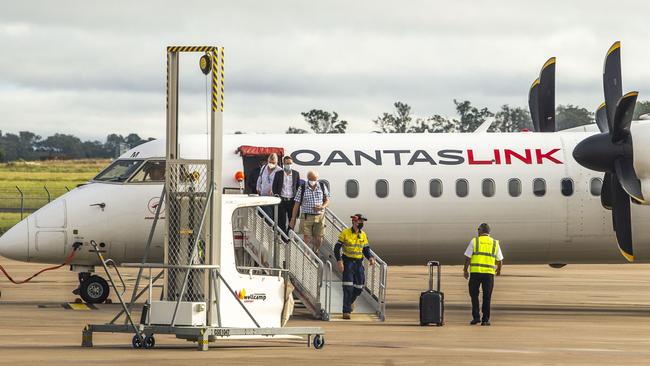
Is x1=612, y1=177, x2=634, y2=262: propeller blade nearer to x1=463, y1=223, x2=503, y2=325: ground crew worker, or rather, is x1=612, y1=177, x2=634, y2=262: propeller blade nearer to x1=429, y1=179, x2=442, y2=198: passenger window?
x1=463, y1=223, x2=503, y2=325: ground crew worker

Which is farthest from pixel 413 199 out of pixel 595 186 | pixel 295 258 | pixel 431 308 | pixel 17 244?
pixel 17 244

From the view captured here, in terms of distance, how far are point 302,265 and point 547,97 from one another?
850 centimetres

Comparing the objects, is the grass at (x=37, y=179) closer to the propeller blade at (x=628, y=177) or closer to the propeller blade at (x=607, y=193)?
the propeller blade at (x=607, y=193)

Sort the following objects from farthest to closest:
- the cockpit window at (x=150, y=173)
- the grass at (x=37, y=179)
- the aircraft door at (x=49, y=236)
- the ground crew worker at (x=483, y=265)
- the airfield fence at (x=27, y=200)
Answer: the grass at (x=37, y=179), the airfield fence at (x=27, y=200), the cockpit window at (x=150, y=173), the aircraft door at (x=49, y=236), the ground crew worker at (x=483, y=265)

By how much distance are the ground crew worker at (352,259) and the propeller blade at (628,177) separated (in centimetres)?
522

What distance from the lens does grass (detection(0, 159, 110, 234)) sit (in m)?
83.7

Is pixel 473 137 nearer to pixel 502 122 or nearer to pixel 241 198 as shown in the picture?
pixel 241 198

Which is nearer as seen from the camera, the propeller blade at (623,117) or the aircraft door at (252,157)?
the propeller blade at (623,117)

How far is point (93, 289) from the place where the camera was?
2730cm

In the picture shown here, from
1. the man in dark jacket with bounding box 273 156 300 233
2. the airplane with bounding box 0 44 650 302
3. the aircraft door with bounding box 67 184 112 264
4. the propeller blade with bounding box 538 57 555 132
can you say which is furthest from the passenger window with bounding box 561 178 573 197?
the aircraft door with bounding box 67 184 112 264

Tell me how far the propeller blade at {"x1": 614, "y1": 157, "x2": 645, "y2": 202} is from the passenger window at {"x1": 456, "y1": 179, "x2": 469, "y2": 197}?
3248 millimetres

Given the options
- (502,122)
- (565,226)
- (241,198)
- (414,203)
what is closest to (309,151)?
(414,203)

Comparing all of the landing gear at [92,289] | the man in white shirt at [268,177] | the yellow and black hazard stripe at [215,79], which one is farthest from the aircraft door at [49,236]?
the yellow and black hazard stripe at [215,79]

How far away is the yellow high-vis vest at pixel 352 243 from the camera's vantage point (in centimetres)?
2489
